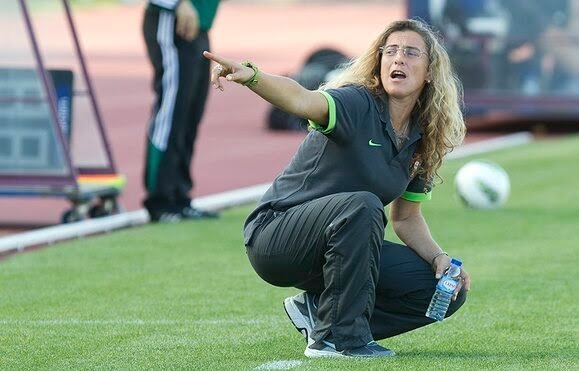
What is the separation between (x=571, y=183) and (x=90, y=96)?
4.76 metres

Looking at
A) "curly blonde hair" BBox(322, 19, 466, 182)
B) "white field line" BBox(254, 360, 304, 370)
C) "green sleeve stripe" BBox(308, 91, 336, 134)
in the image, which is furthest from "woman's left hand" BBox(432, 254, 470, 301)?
"green sleeve stripe" BBox(308, 91, 336, 134)

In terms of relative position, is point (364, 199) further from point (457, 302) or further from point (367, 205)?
point (457, 302)

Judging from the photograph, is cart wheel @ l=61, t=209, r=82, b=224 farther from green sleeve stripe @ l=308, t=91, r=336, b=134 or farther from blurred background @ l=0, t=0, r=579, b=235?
green sleeve stripe @ l=308, t=91, r=336, b=134

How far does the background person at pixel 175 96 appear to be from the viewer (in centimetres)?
1133

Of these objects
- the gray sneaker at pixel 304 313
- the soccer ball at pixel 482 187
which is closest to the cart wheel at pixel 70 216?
the soccer ball at pixel 482 187

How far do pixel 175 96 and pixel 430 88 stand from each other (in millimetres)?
5350

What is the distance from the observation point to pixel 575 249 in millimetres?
9922

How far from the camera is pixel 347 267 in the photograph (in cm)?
599

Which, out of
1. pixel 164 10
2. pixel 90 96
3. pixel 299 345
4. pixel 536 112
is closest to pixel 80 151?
pixel 90 96

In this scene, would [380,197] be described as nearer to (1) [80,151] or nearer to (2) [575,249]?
(2) [575,249]

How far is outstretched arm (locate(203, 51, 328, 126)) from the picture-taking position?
220 inches

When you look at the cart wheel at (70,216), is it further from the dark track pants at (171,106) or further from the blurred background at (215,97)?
the dark track pants at (171,106)

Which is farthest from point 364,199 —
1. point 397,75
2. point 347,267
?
point 397,75

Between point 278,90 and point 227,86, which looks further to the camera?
point 227,86
